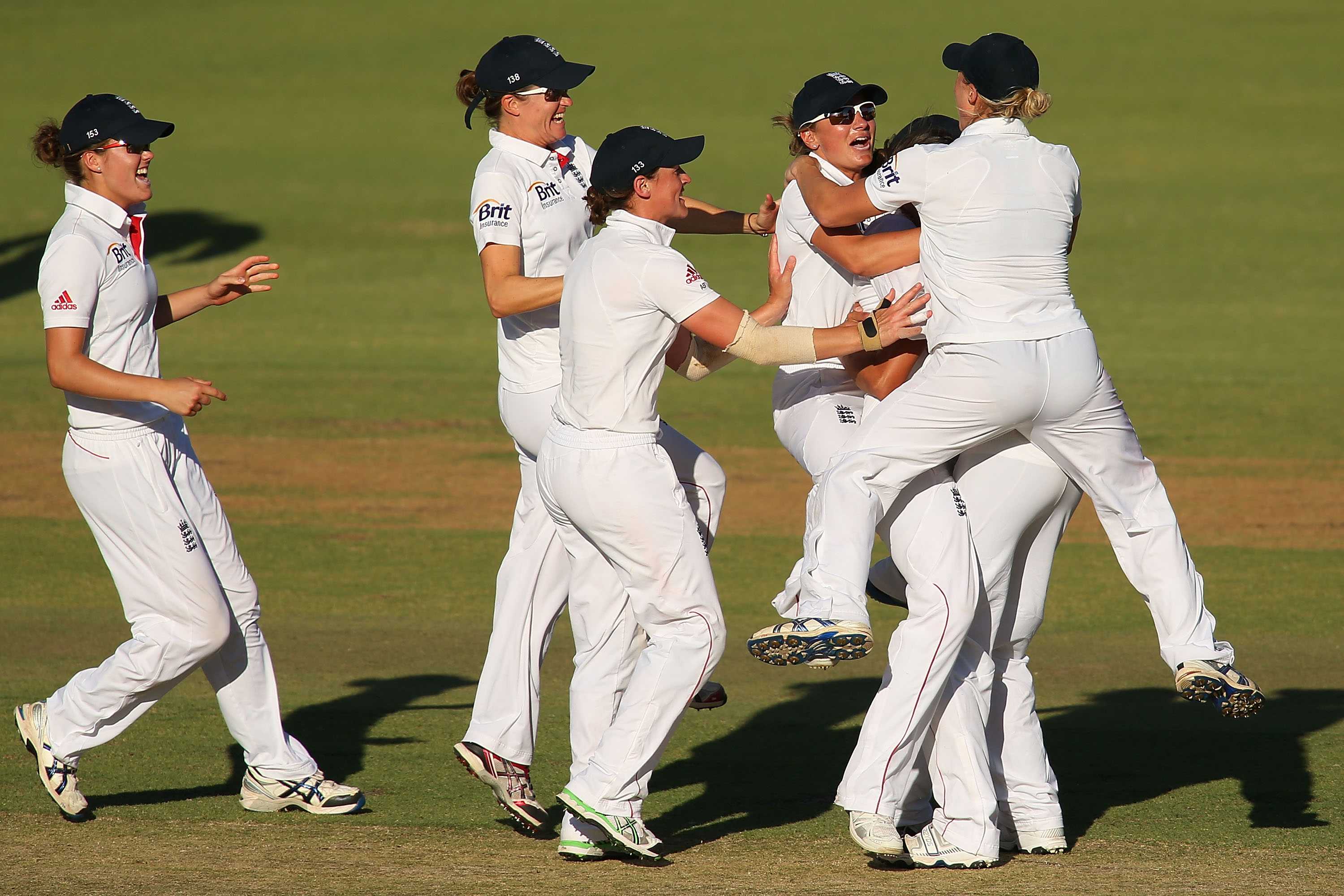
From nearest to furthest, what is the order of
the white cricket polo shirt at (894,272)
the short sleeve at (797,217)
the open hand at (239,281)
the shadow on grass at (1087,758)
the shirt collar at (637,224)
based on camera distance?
the shirt collar at (637,224) < the white cricket polo shirt at (894,272) < the short sleeve at (797,217) < the shadow on grass at (1087,758) < the open hand at (239,281)

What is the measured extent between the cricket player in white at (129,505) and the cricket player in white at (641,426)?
129 cm

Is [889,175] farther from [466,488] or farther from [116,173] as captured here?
[466,488]

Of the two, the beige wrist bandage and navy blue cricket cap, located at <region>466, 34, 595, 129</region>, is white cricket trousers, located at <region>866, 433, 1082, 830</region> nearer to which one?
the beige wrist bandage


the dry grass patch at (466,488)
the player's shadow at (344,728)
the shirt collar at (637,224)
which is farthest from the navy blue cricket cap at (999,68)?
the dry grass patch at (466,488)

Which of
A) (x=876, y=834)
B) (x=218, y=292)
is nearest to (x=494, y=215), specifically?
(x=218, y=292)

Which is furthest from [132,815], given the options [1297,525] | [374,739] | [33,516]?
[1297,525]

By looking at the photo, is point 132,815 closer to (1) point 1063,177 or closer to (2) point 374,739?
(2) point 374,739

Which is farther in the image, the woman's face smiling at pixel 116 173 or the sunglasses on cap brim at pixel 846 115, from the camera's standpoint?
the woman's face smiling at pixel 116 173

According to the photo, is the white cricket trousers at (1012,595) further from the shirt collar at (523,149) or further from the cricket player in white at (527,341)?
the shirt collar at (523,149)

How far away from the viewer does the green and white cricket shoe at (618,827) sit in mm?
5367

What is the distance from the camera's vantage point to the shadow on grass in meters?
6.13

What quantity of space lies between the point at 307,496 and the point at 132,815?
786cm

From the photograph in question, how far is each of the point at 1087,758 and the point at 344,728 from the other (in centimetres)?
325

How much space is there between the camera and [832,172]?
5902mm
